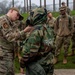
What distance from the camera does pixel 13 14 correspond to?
5785 millimetres

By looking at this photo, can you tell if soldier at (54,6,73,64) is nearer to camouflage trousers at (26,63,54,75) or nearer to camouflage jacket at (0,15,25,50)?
camouflage jacket at (0,15,25,50)

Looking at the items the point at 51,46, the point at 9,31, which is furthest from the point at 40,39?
the point at 9,31

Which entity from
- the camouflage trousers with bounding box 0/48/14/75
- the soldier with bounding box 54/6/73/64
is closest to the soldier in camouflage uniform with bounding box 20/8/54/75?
the camouflage trousers with bounding box 0/48/14/75

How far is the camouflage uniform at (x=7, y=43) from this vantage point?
221 inches

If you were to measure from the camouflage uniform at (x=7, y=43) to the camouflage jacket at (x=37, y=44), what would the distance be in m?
0.91

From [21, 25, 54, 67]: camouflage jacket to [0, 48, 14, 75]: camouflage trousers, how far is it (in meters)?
1.09

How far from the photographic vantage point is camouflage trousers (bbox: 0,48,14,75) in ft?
18.8

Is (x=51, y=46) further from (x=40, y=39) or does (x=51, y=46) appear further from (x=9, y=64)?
(x=9, y=64)

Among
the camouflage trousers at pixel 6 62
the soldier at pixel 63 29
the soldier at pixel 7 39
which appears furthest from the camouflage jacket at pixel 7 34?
the soldier at pixel 63 29

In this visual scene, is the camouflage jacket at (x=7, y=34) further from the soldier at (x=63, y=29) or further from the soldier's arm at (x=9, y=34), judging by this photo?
the soldier at (x=63, y=29)

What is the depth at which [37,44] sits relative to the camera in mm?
4590

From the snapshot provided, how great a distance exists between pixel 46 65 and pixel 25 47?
0.40 metres

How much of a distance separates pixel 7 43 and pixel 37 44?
1.22 metres

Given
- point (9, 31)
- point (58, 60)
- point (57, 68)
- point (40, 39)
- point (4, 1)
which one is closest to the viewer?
point (40, 39)
